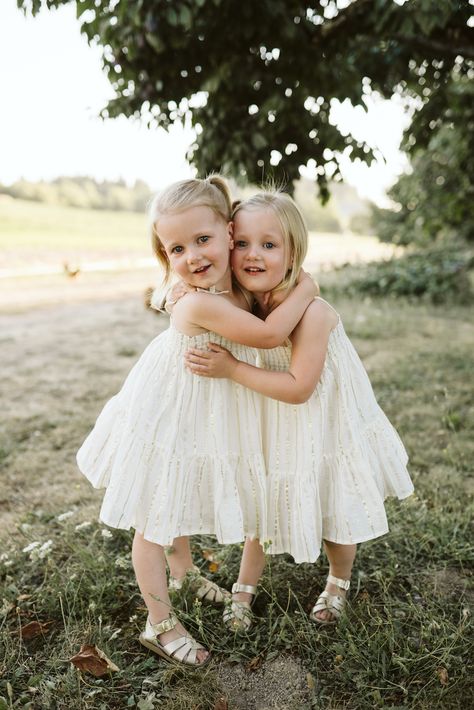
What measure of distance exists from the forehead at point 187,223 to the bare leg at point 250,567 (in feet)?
3.74

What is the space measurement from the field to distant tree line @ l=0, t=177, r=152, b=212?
33.6m

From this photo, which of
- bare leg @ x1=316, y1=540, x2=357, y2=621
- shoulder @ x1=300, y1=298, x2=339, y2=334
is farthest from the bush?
shoulder @ x1=300, y1=298, x2=339, y2=334

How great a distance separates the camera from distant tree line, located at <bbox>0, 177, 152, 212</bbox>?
113 feet

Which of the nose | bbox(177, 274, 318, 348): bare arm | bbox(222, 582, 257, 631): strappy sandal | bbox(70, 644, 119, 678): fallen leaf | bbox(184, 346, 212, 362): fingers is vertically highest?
the nose

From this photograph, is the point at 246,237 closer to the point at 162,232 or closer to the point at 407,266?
the point at 162,232

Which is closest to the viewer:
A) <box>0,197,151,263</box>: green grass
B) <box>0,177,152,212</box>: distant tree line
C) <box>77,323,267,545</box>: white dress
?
<box>77,323,267,545</box>: white dress

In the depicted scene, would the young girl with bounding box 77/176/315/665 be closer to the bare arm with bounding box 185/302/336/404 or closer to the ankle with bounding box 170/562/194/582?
the bare arm with bounding box 185/302/336/404

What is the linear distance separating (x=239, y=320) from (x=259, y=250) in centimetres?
25

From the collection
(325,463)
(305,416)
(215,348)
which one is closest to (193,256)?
(215,348)

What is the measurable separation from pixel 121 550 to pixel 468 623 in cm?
144

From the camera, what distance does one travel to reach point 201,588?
2193 millimetres

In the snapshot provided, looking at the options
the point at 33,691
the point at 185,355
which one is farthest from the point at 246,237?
the point at 33,691

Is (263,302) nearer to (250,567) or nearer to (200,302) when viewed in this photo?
(200,302)

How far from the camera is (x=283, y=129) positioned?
3.38 m
